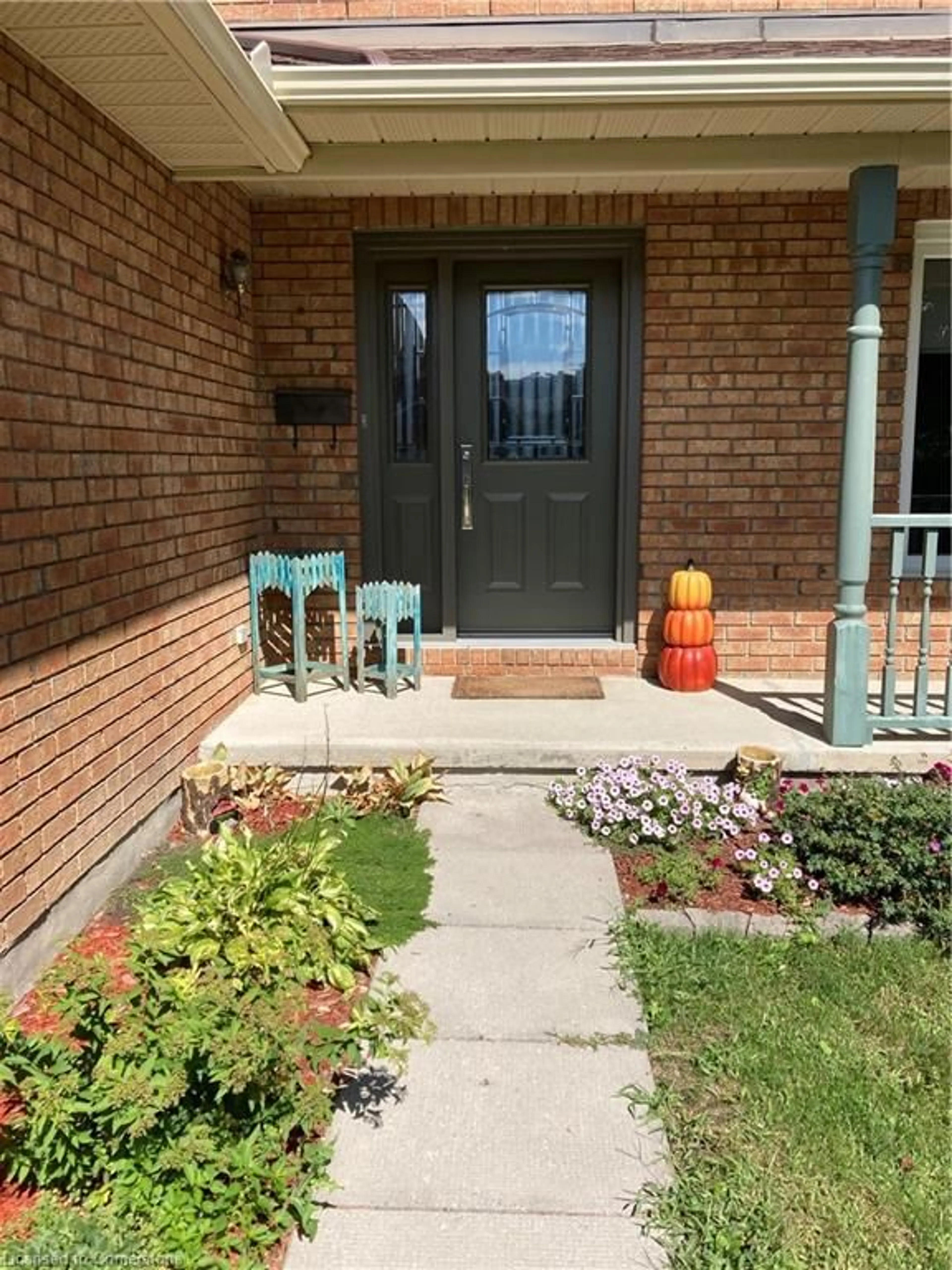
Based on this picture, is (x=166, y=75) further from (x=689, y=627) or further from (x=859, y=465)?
(x=689, y=627)

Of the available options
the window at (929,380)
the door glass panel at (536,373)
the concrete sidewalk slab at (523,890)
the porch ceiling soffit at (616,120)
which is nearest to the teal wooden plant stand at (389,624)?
the door glass panel at (536,373)

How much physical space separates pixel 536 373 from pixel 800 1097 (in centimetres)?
400

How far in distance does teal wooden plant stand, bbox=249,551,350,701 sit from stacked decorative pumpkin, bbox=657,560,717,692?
5.59 ft

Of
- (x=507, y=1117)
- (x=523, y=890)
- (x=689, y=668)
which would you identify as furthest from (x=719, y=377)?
(x=507, y=1117)

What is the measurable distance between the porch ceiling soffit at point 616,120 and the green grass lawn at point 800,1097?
293cm

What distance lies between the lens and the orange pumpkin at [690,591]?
16.2ft

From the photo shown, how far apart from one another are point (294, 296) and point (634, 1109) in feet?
14.1

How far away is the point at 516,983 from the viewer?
2729 mm

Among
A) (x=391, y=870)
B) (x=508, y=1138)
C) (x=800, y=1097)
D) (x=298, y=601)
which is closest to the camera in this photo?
(x=508, y=1138)

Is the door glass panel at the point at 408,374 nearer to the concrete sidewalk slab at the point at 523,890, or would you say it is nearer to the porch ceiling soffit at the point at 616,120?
the porch ceiling soffit at the point at 616,120

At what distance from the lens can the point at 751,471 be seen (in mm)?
5102

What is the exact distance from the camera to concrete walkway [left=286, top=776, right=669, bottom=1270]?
1832 mm

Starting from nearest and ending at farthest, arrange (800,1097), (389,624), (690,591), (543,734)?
1. (800,1097)
2. (543,734)
3. (389,624)
4. (690,591)

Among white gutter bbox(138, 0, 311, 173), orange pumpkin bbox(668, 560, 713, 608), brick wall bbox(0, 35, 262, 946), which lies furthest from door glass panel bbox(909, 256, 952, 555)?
brick wall bbox(0, 35, 262, 946)
